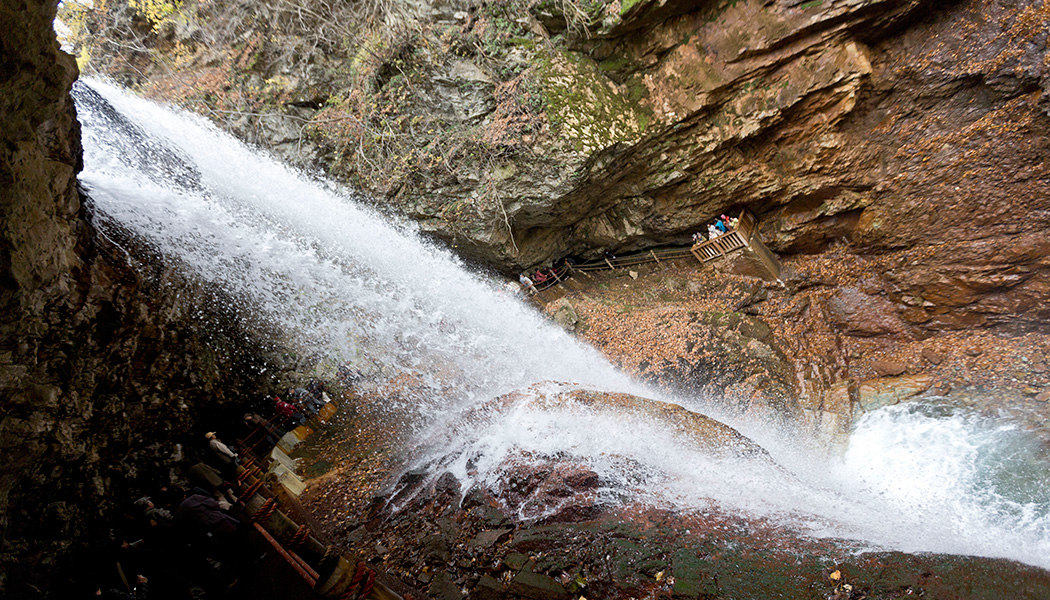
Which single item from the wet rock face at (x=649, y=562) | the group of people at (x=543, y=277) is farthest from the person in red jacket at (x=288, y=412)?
the group of people at (x=543, y=277)

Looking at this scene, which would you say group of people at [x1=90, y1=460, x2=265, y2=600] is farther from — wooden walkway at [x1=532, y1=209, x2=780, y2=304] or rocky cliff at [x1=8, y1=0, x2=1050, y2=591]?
wooden walkway at [x1=532, y1=209, x2=780, y2=304]

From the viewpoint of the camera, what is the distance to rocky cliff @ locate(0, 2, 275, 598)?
3.43 meters

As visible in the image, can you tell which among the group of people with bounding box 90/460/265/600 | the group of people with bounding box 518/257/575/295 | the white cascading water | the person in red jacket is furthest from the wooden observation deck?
the group of people with bounding box 90/460/265/600

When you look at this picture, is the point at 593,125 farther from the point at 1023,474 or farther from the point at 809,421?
the point at 1023,474

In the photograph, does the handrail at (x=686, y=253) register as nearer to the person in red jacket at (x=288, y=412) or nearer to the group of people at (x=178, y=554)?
the person in red jacket at (x=288, y=412)

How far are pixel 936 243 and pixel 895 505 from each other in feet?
17.7

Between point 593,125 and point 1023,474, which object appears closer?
point 1023,474

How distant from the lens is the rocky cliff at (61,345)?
Result: 11.3 ft

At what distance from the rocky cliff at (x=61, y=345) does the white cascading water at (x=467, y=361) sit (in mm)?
1172

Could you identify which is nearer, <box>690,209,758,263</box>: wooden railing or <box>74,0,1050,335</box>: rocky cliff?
<box>74,0,1050,335</box>: rocky cliff

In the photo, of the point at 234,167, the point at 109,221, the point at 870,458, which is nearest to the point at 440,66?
the point at 234,167

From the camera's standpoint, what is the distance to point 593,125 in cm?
921

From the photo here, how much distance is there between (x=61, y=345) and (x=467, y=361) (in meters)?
6.63

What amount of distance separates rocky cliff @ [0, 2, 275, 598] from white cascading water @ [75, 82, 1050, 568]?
46.1 inches
